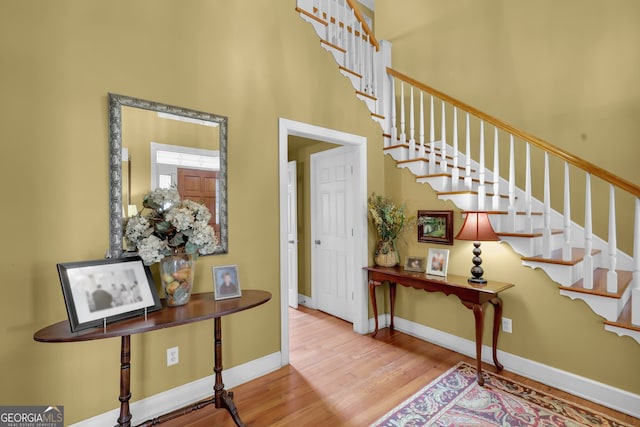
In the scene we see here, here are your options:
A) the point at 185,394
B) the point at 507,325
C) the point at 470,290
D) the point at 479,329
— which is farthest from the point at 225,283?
the point at 507,325

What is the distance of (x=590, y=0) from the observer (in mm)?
2904

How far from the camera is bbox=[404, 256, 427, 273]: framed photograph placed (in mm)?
3225

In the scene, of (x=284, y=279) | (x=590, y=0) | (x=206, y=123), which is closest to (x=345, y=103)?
(x=206, y=123)

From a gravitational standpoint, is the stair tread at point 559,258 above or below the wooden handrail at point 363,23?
below

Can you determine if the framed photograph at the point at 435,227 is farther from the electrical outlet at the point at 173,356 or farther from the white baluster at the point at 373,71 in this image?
the electrical outlet at the point at 173,356

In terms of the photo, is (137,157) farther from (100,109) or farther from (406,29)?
(406,29)

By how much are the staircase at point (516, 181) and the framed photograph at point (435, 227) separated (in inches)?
7.7

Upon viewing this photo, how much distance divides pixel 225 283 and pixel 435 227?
218 centimetres

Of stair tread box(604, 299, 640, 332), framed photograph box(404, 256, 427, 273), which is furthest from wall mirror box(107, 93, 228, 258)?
stair tread box(604, 299, 640, 332)

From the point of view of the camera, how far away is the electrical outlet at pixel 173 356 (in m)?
2.23

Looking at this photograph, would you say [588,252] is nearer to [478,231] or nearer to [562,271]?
[562,271]

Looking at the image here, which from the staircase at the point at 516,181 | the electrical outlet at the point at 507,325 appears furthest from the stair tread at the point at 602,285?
the electrical outlet at the point at 507,325

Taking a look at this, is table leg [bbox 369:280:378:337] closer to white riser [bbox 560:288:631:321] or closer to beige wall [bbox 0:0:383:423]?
beige wall [bbox 0:0:383:423]

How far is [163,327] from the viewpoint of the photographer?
163 centimetres
